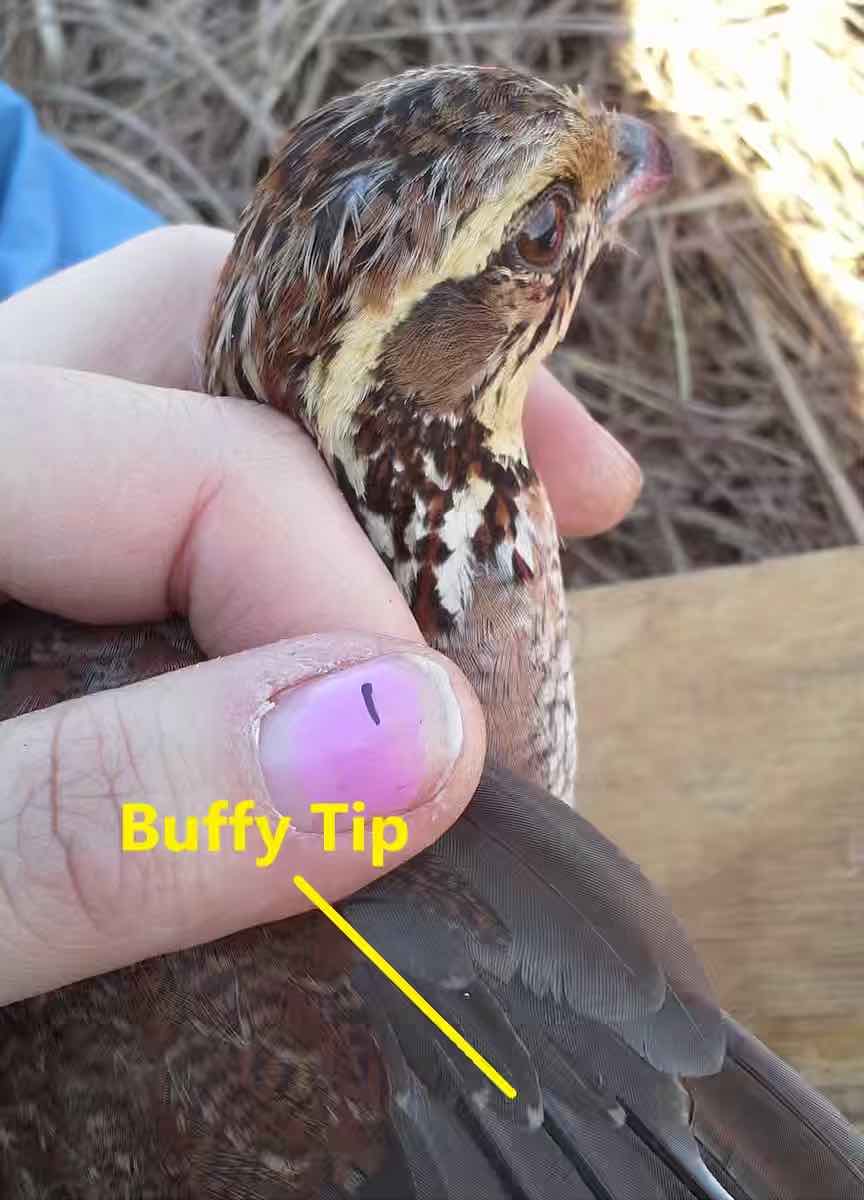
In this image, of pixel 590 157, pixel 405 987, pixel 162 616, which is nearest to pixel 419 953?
pixel 405 987

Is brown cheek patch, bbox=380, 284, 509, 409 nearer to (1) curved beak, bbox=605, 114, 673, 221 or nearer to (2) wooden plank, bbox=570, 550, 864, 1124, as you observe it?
(1) curved beak, bbox=605, 114, 673, 221

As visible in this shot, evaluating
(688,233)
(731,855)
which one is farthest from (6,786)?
(688,233)

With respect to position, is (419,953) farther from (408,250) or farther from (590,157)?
(590,157)

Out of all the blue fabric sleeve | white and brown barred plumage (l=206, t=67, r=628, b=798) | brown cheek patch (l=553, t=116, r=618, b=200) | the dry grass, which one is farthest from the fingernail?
the blue fabric sleeve

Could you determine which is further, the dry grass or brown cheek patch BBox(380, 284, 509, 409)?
the dry grass

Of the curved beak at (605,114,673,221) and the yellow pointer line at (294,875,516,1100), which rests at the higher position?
the curved beak at (605,114,673,221)

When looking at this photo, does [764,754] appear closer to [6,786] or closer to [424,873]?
[424,873]
